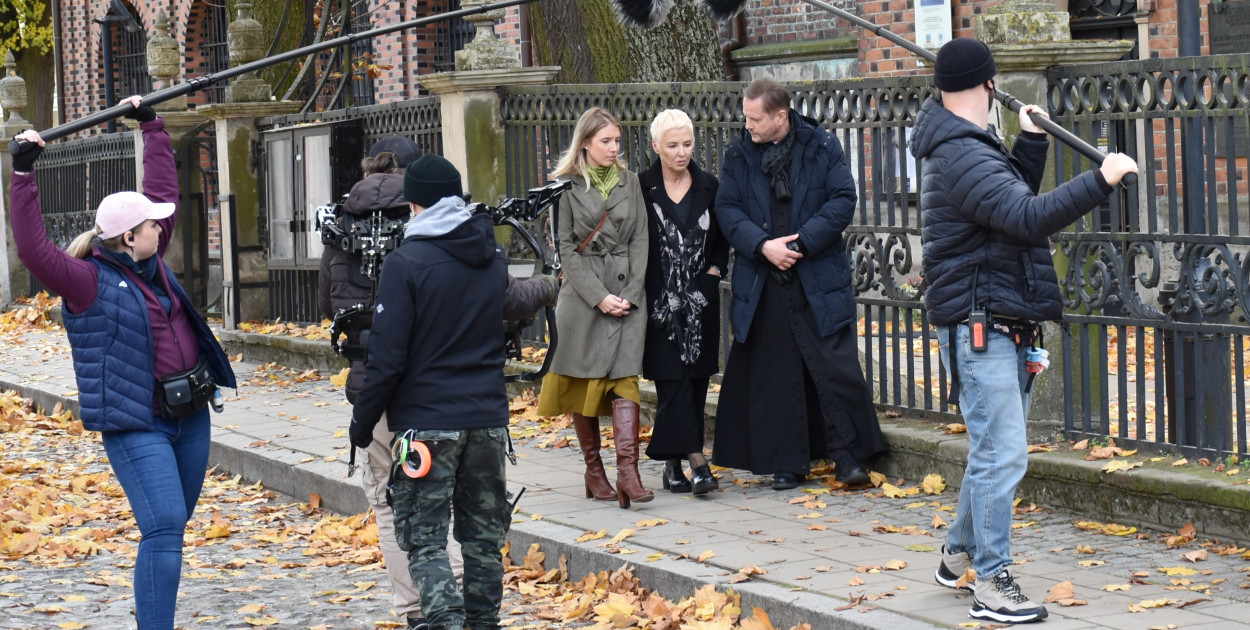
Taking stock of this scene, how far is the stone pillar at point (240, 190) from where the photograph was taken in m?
14.9

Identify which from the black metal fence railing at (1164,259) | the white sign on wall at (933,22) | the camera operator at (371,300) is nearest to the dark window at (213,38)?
the white sign on wall at (933,22)

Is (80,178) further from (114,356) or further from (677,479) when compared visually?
(114,356)

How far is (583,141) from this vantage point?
7754 millimetres

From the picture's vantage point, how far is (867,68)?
16.0 meters

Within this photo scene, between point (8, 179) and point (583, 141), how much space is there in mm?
15293

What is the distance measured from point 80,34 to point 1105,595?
1095 inches

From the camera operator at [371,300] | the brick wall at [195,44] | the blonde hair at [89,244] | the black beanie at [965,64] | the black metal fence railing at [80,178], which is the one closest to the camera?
the black beanie at [965,64]

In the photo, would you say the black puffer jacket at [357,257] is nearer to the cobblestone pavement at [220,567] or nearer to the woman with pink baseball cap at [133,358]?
the woman with pink baseball cap at [133,358]

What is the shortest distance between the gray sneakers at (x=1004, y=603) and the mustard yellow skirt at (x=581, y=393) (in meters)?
2.62

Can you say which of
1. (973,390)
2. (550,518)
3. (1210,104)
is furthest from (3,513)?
(1210,104)

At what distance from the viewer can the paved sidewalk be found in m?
5.64

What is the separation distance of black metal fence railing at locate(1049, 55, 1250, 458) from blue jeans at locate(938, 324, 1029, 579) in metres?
1.66

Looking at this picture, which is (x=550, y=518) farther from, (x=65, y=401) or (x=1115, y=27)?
(x=1115, y=27)

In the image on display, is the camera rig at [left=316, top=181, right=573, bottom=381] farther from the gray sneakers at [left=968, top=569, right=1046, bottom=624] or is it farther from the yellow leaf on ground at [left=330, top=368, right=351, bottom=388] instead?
the yellow leaf on ground at [left=330, top=368, right=351, bottom=388]
